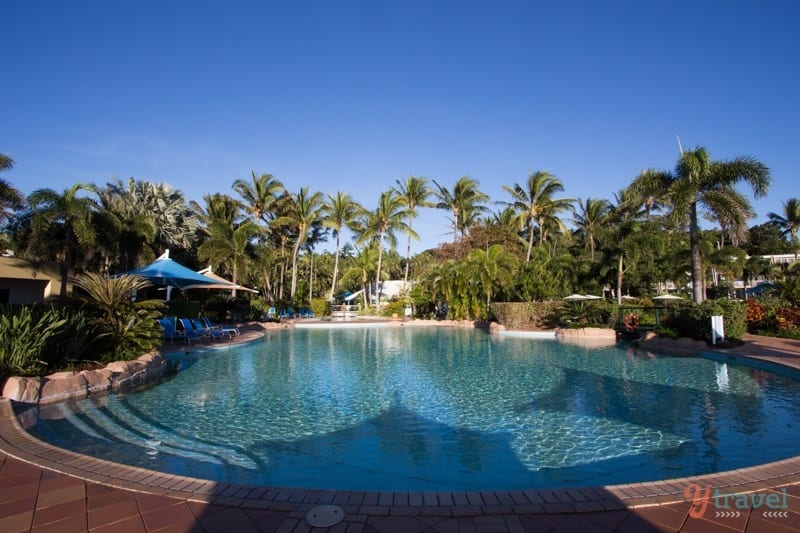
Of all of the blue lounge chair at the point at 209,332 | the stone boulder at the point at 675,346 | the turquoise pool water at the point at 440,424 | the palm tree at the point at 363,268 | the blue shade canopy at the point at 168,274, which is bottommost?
the turquoise pool water at the point at 440,424

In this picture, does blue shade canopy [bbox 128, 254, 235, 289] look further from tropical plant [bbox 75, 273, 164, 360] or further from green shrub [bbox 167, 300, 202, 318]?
tropical plant [bbox 75, 273, 164, 360]

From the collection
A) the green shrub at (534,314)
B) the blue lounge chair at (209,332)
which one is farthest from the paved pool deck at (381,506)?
the green shrub at (534,314)

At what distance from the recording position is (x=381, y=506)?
10.0ft

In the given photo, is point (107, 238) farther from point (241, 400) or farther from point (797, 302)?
point (797, 302)

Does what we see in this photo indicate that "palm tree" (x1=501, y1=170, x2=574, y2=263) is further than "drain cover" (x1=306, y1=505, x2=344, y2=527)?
Yes

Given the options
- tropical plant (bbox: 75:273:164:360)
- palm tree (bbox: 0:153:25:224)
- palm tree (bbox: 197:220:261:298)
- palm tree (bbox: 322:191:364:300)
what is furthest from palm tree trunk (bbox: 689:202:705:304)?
palm tree (bbox: 322:191:364:300)

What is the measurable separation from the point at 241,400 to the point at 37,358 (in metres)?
3.40

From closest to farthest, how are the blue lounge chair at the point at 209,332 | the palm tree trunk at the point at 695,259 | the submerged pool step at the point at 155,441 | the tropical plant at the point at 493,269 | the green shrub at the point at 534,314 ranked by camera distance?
the submerged pool step at the point at 155,441 → the blue lounge chair at the point at 209,332 → the palm tree trunk at the point at 695,259 → the green shrub at the point at 534,314 → the tropical plant at the point at 493,269

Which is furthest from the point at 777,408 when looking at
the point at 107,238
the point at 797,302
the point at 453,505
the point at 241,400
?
the point at 107,238

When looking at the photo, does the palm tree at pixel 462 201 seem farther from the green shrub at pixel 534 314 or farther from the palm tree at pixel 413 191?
the green shrub at pixel 534 314

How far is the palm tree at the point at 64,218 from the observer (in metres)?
14.5

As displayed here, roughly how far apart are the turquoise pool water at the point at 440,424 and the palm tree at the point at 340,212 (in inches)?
924

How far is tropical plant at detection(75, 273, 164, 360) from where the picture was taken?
9250mm

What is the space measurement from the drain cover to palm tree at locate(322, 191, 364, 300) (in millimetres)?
30726
